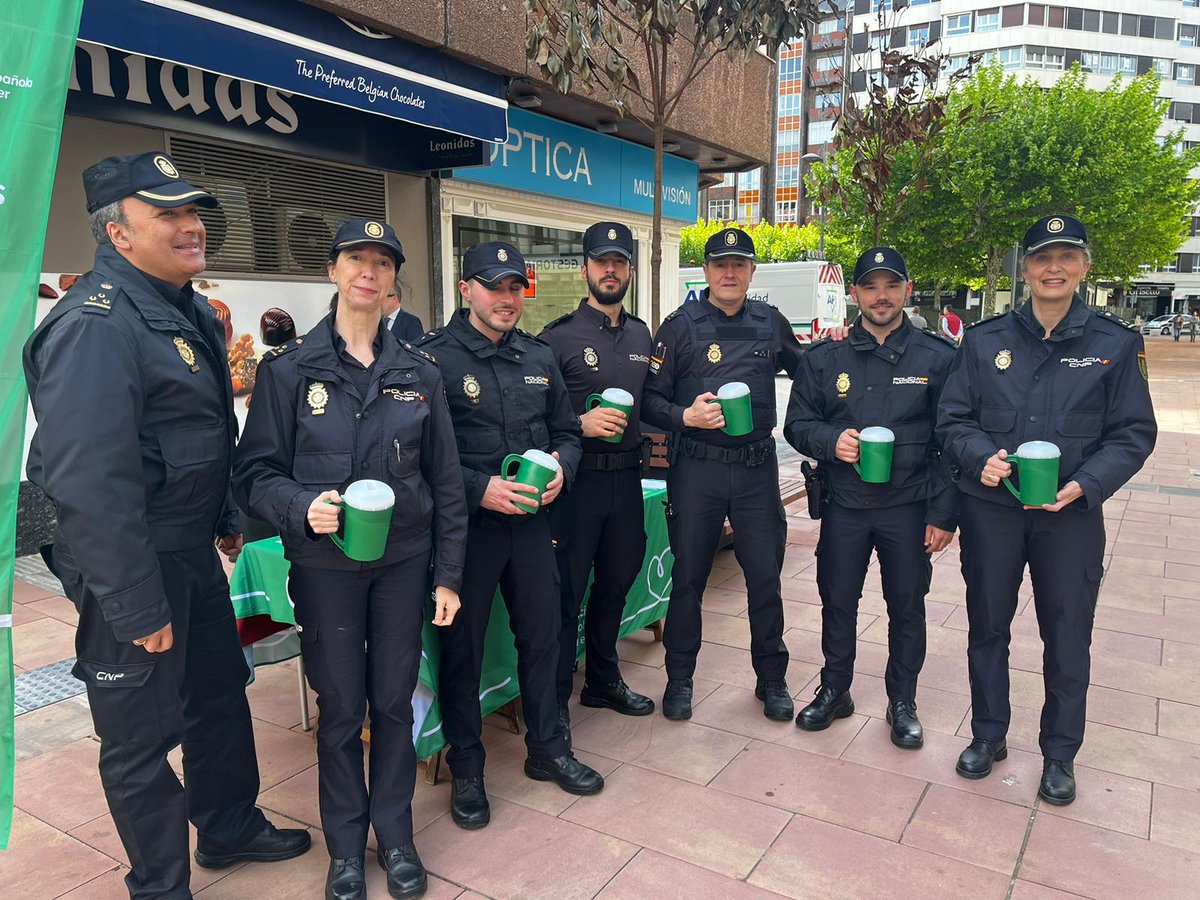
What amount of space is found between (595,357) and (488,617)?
4.08 ft

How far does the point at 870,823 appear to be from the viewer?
3.01 m

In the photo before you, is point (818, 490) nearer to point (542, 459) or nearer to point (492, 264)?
point (542, 459)

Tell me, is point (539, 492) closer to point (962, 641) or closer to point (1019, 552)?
point (1019, 552)

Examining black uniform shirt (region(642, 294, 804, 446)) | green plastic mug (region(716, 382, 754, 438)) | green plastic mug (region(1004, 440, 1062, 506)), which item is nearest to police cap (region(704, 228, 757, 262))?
black uniform shirt (region(642, 294, 804, 446))

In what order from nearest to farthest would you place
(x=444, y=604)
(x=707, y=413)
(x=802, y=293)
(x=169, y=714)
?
(x=169, y=714)
(x=444, y=604)
(x=707, y=413)
(x=802, y=293)

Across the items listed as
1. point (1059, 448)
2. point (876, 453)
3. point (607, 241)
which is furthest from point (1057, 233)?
point (607, 241)

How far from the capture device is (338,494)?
238 centimetres

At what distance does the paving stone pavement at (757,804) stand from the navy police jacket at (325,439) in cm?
116

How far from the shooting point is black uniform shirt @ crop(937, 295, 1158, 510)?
3.04 meters

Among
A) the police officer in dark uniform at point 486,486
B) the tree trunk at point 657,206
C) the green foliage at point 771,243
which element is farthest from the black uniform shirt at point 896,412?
the green foliage at point 771,243

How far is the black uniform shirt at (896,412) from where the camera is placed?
3484 millimetres

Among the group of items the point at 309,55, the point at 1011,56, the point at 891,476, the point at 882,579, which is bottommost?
the point at 882,579

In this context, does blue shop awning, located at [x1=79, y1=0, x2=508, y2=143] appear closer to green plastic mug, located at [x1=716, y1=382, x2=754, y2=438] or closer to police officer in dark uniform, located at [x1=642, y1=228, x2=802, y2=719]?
police officer in dark uniform, located at [x1=642, y1=228, x2=802, y2=719]

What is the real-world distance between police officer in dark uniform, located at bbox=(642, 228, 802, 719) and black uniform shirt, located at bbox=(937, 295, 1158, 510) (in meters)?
0.82
